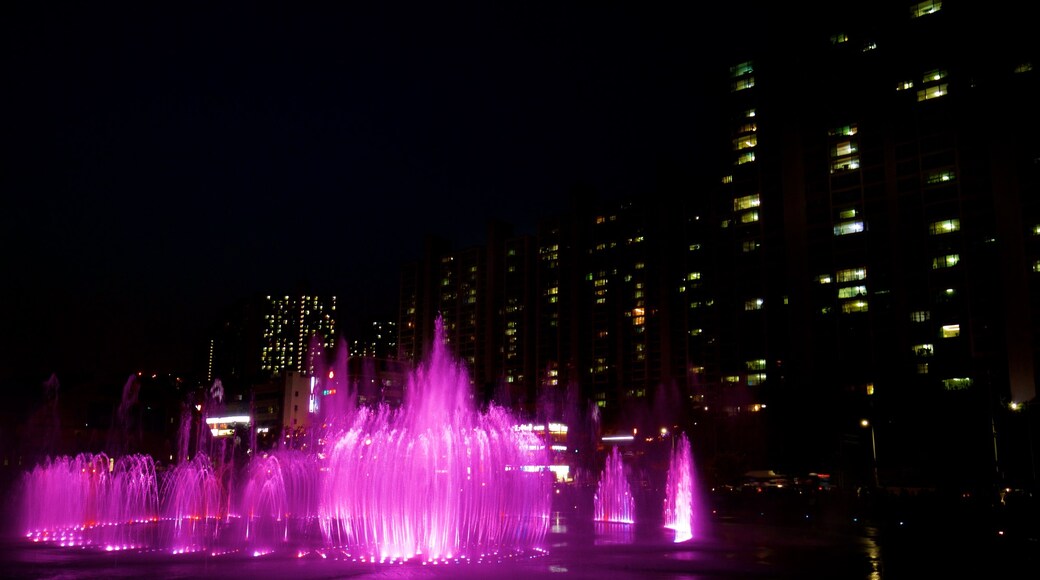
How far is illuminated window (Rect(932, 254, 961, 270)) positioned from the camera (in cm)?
7425

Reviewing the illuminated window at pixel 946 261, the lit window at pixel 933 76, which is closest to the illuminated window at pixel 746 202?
the lit window at pixel 933 76

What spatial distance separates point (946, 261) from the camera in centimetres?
7469

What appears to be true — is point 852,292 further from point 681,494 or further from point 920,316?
point 681,494

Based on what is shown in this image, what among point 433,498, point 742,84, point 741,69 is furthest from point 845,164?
point 433,498

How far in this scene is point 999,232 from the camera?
72.7m

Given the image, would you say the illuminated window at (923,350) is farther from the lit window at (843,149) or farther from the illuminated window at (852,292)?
the lit window at (843,149)

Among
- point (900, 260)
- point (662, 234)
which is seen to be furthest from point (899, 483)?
point (662, 234)

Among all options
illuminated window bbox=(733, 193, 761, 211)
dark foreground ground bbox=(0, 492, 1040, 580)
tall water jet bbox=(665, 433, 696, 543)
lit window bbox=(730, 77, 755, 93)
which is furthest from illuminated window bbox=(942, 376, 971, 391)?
dark foreground ground bbox=(0, 492, 1040, 580)

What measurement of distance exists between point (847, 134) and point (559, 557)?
245 feet

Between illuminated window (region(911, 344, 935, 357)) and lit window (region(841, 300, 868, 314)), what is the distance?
580cm

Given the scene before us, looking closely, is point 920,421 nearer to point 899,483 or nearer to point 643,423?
point 899,483

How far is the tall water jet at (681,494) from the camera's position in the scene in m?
29.0

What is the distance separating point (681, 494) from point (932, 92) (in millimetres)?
56157

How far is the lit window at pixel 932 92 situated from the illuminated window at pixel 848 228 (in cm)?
1310
